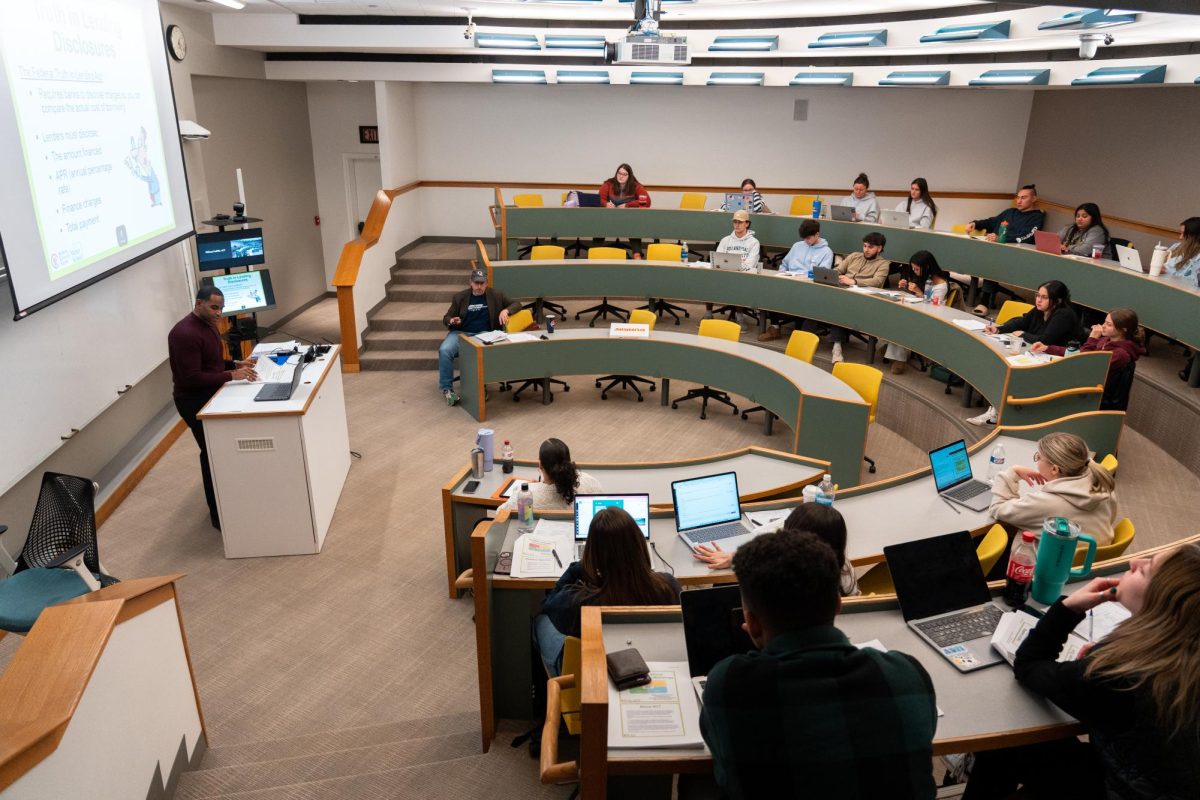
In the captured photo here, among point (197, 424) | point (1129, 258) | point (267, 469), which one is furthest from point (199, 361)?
point (1129, 258)

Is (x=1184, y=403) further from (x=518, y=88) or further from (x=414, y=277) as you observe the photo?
(x=518, y=88)

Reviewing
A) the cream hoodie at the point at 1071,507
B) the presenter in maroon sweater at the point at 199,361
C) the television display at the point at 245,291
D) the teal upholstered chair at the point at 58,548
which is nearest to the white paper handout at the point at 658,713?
the cream hoodie at the point at 1071,507

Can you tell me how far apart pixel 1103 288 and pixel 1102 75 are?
2001mm

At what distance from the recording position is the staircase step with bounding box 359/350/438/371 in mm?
9141

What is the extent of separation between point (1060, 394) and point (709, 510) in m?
3.59

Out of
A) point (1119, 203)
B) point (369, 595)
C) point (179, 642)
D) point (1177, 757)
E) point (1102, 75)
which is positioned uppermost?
point (1102, 75)

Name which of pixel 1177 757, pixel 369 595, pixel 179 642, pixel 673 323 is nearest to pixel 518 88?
pixel 673 323

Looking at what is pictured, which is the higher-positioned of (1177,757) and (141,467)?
(1177,757)

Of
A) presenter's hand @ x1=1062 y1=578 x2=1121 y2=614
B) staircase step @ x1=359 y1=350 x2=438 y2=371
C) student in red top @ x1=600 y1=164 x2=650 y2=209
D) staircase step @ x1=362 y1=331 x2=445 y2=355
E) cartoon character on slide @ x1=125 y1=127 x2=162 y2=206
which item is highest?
cartoon character on slide @ x1=125 y1=127 x2=162 y2=206

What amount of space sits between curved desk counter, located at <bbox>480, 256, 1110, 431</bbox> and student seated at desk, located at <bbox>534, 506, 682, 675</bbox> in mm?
3539

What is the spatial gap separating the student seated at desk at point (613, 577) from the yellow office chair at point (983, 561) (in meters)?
1.32

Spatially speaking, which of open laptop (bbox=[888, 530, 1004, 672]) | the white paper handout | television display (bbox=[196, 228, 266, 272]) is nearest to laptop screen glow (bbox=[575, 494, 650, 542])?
open laptop (bbox=[888, 530, 1004, 672])

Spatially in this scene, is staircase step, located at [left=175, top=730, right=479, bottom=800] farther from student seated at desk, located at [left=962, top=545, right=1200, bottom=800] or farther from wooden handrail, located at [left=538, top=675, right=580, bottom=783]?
student seated at desk, located at [left=962, top=545, right=1200, bottom=800]

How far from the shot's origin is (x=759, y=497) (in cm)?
461
